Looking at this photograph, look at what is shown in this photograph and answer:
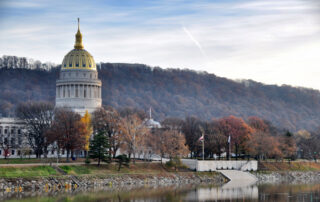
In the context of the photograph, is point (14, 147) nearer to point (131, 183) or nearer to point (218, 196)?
point (131, 183)

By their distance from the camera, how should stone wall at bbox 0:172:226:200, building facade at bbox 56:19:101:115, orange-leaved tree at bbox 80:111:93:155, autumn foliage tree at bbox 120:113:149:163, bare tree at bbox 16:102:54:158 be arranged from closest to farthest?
stone wall at bbox 0:172:226:200, autumn foliage tree at bbox 120:113:149:163, orange-leaved tree at bbox 80:111:93:155, bare tree at bbox 16:102:54:158, building facade at bbox 56:19:101:115

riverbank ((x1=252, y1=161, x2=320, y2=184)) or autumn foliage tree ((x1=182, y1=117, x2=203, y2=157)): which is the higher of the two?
autumn foliage tree ((x1=182, y1=117, x2=203, y2=157))

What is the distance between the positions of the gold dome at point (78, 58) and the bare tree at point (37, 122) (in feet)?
102

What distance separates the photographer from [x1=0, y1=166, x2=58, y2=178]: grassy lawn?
8981 cm

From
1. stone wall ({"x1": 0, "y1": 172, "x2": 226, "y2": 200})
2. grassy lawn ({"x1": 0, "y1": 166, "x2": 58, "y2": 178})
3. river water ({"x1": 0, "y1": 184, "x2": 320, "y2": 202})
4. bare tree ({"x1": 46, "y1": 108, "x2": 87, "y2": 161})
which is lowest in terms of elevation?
river water ({"x1": 0, "y1": 184, "x2": 320, "y2": 202})

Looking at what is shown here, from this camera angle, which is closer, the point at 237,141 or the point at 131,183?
the point at 131,183

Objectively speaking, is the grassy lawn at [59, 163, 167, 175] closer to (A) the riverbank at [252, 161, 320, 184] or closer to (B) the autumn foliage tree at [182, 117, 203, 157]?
(B) the autumn foliage tree at [182, 117, 203, 157]

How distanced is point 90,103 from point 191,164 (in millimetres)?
50825

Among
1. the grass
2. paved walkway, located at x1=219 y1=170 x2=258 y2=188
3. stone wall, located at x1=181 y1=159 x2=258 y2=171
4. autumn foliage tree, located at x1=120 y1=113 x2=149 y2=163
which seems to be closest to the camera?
the grass

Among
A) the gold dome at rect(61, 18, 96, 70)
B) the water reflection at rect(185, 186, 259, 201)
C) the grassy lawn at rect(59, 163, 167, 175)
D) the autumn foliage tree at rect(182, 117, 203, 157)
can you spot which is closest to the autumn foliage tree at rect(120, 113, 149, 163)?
the grassy lawn at rect(59, 163, 167, 175)

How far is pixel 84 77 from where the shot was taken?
523ft

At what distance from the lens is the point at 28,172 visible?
92.6 metres

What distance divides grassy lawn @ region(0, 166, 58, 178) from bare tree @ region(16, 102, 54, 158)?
2050cm

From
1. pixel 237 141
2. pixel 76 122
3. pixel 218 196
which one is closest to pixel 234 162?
pixel 237 141
